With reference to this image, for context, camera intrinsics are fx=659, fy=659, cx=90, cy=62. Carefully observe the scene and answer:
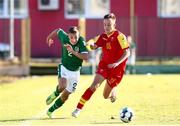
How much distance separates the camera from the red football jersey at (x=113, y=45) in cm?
1335

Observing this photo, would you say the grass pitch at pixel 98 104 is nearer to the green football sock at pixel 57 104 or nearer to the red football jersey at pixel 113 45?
the green football sock at pixel 57 104

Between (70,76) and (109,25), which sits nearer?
(109,25)

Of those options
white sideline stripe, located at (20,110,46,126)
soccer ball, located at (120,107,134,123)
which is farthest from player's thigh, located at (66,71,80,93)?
soccer ball, located at (120,107,134,123)

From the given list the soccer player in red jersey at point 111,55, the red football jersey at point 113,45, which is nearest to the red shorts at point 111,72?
the soccer player in red jersey at point 111,55

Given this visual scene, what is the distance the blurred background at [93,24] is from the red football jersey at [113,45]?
1549 centimetres

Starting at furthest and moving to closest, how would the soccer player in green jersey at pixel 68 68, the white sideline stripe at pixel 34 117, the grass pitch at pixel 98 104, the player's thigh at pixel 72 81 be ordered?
1. the player's thigh at pixel 72 81
2. the soccer player in green jersey at pixel 68 68
3. the grass pitch at pixel 98 104
4. the white sideline stripe at pixel 34 117

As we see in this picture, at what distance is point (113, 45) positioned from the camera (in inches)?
528

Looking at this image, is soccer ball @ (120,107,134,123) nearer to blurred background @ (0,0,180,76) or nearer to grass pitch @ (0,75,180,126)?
grass pitch @ (0,75,180,126)

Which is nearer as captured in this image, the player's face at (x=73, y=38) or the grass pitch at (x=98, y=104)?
the grass pitch at (x=98, y=104)

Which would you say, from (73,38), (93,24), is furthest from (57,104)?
(93,24)

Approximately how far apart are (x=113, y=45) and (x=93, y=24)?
17704 mm

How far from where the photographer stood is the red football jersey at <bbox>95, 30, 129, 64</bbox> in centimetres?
1335

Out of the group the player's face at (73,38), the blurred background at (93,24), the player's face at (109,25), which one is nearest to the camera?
the player's face at (109,25)

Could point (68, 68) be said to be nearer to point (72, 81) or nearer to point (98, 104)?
point (72, 81)
